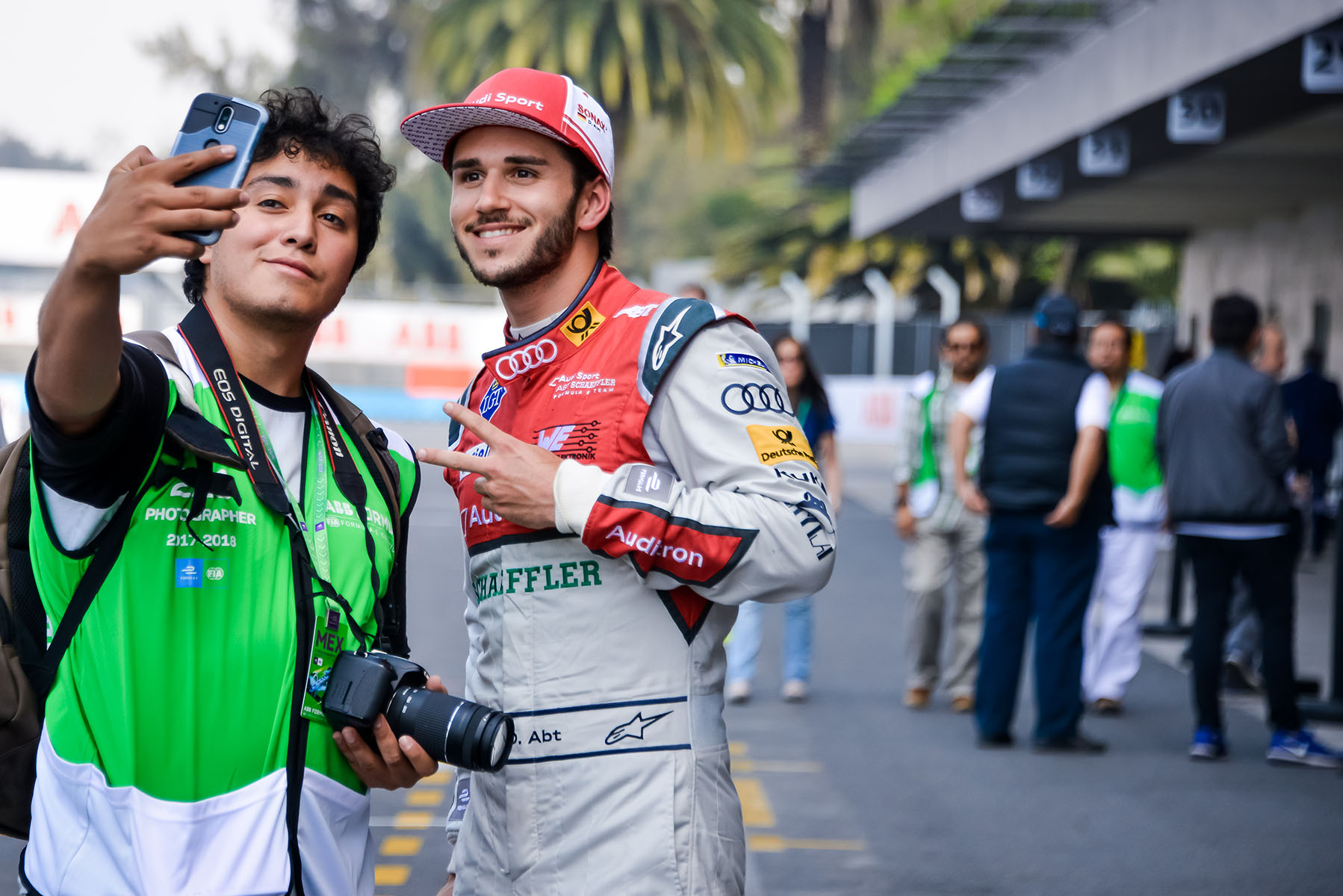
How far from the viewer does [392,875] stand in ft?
15.7

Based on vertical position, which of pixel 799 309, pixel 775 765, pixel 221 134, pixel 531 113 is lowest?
pixel 775 765

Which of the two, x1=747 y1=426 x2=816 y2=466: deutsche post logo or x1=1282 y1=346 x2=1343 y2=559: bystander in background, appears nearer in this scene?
x1=747 y1=426 x2=816 y2=466: deutsche post logo

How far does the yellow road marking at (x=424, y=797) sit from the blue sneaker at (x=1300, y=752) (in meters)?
3.73

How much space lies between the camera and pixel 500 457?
227 centimetres

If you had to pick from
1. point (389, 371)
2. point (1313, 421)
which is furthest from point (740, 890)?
point (389, 371)

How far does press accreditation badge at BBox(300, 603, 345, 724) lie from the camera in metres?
2.21

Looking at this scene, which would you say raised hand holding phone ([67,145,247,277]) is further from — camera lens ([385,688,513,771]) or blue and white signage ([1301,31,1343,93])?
blue and white signage ([1301,31,1343,93])

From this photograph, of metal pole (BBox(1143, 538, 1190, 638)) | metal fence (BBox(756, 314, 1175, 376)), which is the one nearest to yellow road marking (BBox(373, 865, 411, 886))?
metal pole (BBox(1143, 538, 1190, 638))

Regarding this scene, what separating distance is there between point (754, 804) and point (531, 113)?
3.95m

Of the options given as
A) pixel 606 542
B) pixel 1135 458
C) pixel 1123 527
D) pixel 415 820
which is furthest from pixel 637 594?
pixel 1135 458

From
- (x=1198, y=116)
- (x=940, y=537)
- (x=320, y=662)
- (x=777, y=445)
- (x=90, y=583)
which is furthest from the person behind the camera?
(x=1198, y=116)

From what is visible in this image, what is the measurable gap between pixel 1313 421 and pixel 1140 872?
9.15 m

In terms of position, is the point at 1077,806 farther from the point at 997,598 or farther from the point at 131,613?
the point at 131,613

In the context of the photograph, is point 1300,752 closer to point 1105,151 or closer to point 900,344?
point 1105,151
